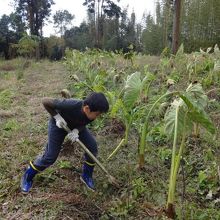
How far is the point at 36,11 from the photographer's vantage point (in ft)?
79.8

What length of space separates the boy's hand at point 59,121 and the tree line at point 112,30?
40.3ft

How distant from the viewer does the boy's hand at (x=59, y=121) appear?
10.3ft

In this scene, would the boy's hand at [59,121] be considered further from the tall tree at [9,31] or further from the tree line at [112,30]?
the tall tree at [9,31]

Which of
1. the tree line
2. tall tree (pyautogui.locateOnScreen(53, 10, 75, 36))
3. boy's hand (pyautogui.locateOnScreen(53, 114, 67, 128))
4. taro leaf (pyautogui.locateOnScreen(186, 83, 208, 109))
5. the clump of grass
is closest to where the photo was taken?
taro leaf (pyautogui.locateOnScreen(186, 83, 208, 109))

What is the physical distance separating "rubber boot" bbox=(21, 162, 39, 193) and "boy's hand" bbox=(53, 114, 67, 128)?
45 centimetres

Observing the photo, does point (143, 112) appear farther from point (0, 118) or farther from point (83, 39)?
point (83, 39)

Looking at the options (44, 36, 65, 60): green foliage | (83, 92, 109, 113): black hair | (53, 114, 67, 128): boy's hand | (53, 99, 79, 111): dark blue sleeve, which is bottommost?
(44, 36, 65, 60): green foliage

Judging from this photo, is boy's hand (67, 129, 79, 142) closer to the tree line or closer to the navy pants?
the navy pants

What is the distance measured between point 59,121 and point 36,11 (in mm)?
22561

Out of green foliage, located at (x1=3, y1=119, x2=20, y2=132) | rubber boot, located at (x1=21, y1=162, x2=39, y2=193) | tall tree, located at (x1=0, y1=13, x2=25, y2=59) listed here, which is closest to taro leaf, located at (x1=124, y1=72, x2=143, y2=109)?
rubber boot, located at (x1=21, y1=162, x2=39, y2=193)

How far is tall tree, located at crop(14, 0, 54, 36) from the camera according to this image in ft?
77.3

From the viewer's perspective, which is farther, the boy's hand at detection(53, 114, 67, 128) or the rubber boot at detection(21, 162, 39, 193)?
the rubber boot at detection(21, 162, 39, 193)

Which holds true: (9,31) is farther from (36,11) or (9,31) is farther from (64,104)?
(64,104)

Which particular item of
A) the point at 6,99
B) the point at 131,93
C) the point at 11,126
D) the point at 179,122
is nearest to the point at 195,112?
the point at 179,122
